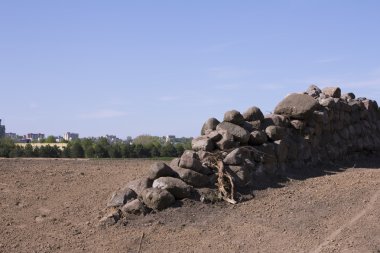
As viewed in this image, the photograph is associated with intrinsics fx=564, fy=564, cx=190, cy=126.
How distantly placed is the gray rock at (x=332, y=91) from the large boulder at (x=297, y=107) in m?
1.76

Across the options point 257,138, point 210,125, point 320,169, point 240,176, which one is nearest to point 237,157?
point 240,176

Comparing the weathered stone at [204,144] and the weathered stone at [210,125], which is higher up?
the weathered stone at [210,125]

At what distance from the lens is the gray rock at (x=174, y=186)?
25.6 ft

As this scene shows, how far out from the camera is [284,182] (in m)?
9.09

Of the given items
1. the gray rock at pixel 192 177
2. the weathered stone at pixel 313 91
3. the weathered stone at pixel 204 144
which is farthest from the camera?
the weathered stone at pixel 313 91

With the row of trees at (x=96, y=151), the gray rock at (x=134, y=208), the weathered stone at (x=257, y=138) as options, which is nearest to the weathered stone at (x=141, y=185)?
the gray rock at (x=134, y=208)

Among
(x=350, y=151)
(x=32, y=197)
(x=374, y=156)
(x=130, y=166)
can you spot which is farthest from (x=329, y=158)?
(x=32, y=197)

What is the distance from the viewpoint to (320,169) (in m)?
10.4

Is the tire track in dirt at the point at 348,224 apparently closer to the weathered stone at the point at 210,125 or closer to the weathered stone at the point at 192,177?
the weathered stone at the point at 192,177

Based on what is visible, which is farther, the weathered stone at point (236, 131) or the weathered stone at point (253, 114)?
the weathered stone at point (253, 114)

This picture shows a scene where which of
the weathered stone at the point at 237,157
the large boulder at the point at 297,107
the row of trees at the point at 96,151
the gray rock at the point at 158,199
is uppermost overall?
the large boulder at the point at 297,107

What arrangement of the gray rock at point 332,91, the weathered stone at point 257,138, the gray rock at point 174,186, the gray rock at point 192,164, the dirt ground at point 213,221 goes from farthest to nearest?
1. the gray rock at point 332,91
2. the weathered stone at point 257,138
3. the gray rock at point 192,164
4. the gray rock at point 174,186
5. the dirt ground at point 213,221

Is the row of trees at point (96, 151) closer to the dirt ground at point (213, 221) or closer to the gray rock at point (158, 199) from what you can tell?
the dirt ground at point (213, 221)

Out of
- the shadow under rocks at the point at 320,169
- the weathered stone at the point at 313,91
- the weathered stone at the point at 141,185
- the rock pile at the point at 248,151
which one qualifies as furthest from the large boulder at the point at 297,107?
the weathered stone at the point at 141,185
